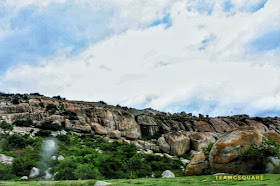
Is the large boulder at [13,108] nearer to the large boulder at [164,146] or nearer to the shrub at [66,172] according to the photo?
the large boulder at [164,146]

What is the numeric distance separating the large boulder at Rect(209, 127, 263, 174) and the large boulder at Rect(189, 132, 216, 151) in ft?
117

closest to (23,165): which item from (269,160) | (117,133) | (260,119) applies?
(269,160)

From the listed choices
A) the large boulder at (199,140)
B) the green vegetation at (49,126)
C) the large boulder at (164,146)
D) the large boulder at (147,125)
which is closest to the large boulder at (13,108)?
the green vegetation at (49,126)

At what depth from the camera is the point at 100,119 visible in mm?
63406

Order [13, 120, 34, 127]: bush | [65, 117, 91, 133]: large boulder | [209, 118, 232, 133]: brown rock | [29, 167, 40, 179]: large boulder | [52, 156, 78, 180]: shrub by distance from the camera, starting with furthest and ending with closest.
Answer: [209, 118, 232, 133]: brown rock
[65, 117, 91, 133]: large boulder
[13, 120, 34, 127]: bush
[29, 167, 40, 179]: large boulder
[52, 156, 78, 180]: shrub

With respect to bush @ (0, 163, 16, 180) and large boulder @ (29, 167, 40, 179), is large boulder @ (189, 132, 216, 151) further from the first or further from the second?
bush @ (0, 163, 16, 180)

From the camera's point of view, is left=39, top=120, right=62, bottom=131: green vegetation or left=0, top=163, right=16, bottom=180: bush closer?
→ left=0, top=163, right=16, bottom=180: bush

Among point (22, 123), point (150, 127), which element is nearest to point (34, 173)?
point (22, 123)

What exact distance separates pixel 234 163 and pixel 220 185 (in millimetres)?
6089

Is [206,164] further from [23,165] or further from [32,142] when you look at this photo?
[32,142]

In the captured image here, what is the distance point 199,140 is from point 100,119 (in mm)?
29887

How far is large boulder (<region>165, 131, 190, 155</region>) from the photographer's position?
150ft

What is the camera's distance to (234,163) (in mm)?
12180

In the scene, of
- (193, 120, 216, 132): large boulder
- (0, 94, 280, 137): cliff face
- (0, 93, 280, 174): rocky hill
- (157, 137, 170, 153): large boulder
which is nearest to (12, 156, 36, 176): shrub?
(0, 93, 280, 174): rocky hill
